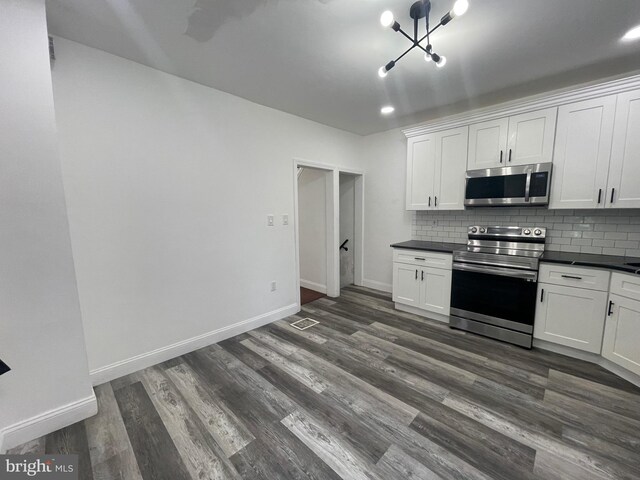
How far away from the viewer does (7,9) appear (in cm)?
146

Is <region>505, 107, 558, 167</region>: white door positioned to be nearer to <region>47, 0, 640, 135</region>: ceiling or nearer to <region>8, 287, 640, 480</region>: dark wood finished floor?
<region>47, 0, 640, 135</region>: ceiling

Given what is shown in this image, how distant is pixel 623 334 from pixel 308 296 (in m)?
3.54

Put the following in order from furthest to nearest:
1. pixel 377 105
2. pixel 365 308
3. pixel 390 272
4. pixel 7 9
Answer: pixel 390 272 → pixel 365 308 → pixel 377 105 → pixel 7 9

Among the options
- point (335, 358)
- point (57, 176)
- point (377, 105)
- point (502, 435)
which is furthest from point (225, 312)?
point (377, 105)

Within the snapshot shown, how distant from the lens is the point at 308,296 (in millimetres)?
4414

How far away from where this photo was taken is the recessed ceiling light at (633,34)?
1852mm

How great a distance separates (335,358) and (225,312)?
1330 mm

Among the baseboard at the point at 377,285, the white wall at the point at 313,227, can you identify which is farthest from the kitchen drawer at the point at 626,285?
the white wall at the point at 313,227

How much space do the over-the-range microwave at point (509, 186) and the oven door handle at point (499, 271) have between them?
756mm

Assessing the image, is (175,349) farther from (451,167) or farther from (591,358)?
(591,358)

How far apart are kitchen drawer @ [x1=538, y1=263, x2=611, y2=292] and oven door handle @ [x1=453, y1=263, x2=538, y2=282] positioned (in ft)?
0.27

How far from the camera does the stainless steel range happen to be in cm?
267

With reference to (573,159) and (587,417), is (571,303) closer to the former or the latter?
(587,417)

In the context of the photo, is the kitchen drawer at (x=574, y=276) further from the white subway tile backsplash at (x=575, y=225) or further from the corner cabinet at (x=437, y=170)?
the corner cabinet at (x=437, y=170)
